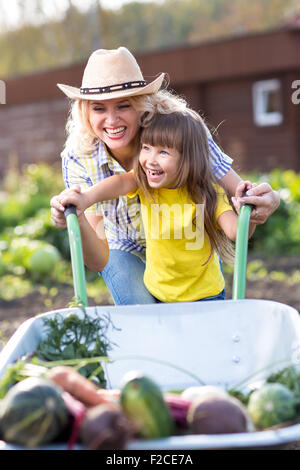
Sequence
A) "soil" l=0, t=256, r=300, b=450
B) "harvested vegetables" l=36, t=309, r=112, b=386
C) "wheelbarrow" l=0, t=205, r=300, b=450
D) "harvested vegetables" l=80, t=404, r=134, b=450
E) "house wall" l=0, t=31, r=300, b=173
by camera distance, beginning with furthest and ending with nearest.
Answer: "house wall" l=0, t=31, r=300, b=173 < "soil" l=0, t=256, r=300, b=450 < "wheelbarrow" l=0, t=205, r=300, b=450 < "harvested vegetables" l=36, t=309, r=112, b=386 < "harvested vegetables" l=80, t=404, r=134, b=450

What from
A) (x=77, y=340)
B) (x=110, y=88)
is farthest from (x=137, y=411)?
(x=110, y=88)

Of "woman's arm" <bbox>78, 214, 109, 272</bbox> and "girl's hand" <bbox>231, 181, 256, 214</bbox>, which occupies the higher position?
"girl's hand" <bbox>231, 181, 256, 214</bbox>

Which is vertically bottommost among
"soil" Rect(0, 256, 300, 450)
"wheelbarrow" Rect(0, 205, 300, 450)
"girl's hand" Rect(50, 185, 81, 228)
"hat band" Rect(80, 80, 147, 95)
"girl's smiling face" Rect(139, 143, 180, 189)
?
"soil" Rect(0, 256, 300, 450)

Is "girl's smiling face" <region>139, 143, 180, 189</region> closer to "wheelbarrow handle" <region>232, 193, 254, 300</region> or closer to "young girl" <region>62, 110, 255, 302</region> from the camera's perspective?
"young girl" <region>62, 110, 255, 302</region>

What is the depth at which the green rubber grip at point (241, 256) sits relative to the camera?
2.22 metres

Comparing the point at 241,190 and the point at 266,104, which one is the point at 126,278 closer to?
the point at 241,190

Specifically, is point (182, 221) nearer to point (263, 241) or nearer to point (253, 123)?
point (263, 241)

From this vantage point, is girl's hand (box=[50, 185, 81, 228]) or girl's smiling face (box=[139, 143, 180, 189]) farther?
girl's smiling face (box=[139, 143, 180, 189])

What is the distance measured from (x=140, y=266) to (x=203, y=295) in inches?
14.8

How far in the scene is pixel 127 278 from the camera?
112 inches

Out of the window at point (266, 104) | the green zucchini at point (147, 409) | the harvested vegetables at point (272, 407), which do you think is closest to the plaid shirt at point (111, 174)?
the harvested vegetables at point (272, 407)

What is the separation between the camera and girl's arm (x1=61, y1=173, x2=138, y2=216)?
2.33m

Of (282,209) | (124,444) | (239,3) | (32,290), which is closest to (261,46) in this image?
(282,209)

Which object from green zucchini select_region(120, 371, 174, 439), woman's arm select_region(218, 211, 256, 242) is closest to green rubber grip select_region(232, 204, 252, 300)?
woman's arm select_region(218, 211, 256, 242)
